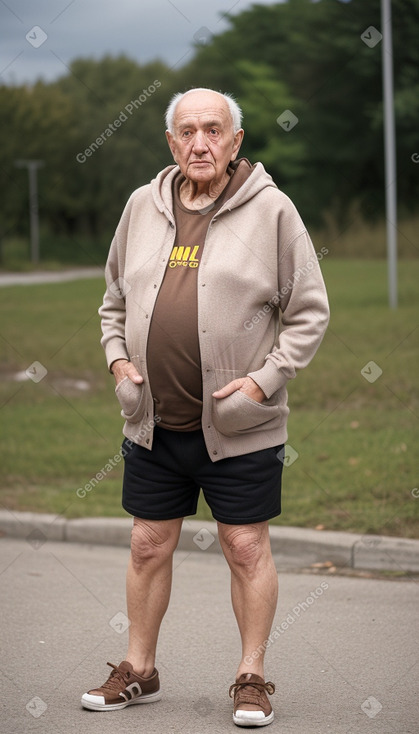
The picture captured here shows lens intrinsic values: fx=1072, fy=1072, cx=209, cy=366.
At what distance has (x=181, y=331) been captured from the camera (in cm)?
349

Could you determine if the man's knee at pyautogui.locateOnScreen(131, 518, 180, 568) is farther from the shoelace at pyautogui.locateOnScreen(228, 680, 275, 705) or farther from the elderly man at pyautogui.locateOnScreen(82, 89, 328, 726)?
the shoelace at pyautogui.locateOnScreen(228, 680, 275, 705)

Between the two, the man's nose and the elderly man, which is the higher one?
the man's nose

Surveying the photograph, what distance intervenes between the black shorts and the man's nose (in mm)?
927

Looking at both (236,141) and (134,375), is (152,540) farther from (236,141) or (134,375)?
(236,141)

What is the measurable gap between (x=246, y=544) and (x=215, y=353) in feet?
2.12

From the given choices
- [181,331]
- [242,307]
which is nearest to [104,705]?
[181,331]

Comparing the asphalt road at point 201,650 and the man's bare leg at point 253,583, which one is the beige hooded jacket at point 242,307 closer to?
the man's bare leg at point 253,583

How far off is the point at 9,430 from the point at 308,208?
136 feet

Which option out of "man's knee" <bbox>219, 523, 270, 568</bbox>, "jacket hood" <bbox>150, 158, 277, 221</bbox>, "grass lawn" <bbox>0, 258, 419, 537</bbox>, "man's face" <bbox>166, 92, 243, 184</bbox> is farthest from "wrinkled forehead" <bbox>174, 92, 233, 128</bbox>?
"grass lawn" <bbox>0, 258, 419, 537</bbox>

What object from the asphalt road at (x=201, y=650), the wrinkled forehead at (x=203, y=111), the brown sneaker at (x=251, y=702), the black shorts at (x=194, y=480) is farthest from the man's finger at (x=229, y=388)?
the asphalt road at (x=201, y=650)

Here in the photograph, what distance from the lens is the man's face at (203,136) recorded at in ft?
11.5

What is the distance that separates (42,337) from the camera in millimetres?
14844

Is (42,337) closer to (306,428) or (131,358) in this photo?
(306,428)

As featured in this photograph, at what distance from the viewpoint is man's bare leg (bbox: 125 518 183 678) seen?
12.0ft
